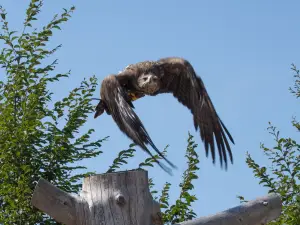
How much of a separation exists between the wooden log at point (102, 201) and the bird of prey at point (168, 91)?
3.49ft

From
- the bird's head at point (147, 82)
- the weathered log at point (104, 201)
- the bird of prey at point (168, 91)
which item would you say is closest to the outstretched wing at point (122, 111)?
the bird of prey at point (168, 91)

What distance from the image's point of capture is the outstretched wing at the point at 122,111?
442cm

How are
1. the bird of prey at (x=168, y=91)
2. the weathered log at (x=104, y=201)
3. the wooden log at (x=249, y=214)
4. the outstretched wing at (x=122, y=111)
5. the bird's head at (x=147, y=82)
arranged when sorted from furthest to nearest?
the bird's head at (x=147, y=82)
the bird of prey at (x=168, y=91)
the outstretched wing at (x=122, y=111)
the wooden log at (x=249, y=214)
the weathered log at (x=104, y=201)

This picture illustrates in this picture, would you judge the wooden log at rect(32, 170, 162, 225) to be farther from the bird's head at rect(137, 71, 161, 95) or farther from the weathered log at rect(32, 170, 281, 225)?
the bird's head at rect(137, 71, 161, 95)

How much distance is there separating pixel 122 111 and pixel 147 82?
0.61 metres

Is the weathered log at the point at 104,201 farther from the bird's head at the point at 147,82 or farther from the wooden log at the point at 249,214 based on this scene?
the bird's head at the point at 147,82

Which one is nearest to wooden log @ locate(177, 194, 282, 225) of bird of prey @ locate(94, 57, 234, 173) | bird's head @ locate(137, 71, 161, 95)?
bird of prey @ locate(94, 57, 234, 173)

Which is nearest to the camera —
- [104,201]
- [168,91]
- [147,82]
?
[104,201]

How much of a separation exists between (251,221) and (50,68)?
121 inches

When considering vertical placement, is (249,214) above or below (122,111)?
below

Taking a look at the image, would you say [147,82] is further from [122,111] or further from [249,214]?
[249,214]

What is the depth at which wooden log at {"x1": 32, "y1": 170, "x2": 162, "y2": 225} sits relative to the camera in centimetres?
360

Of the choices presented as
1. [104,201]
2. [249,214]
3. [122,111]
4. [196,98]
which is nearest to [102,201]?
[104,201]

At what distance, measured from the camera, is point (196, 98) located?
217 inches
